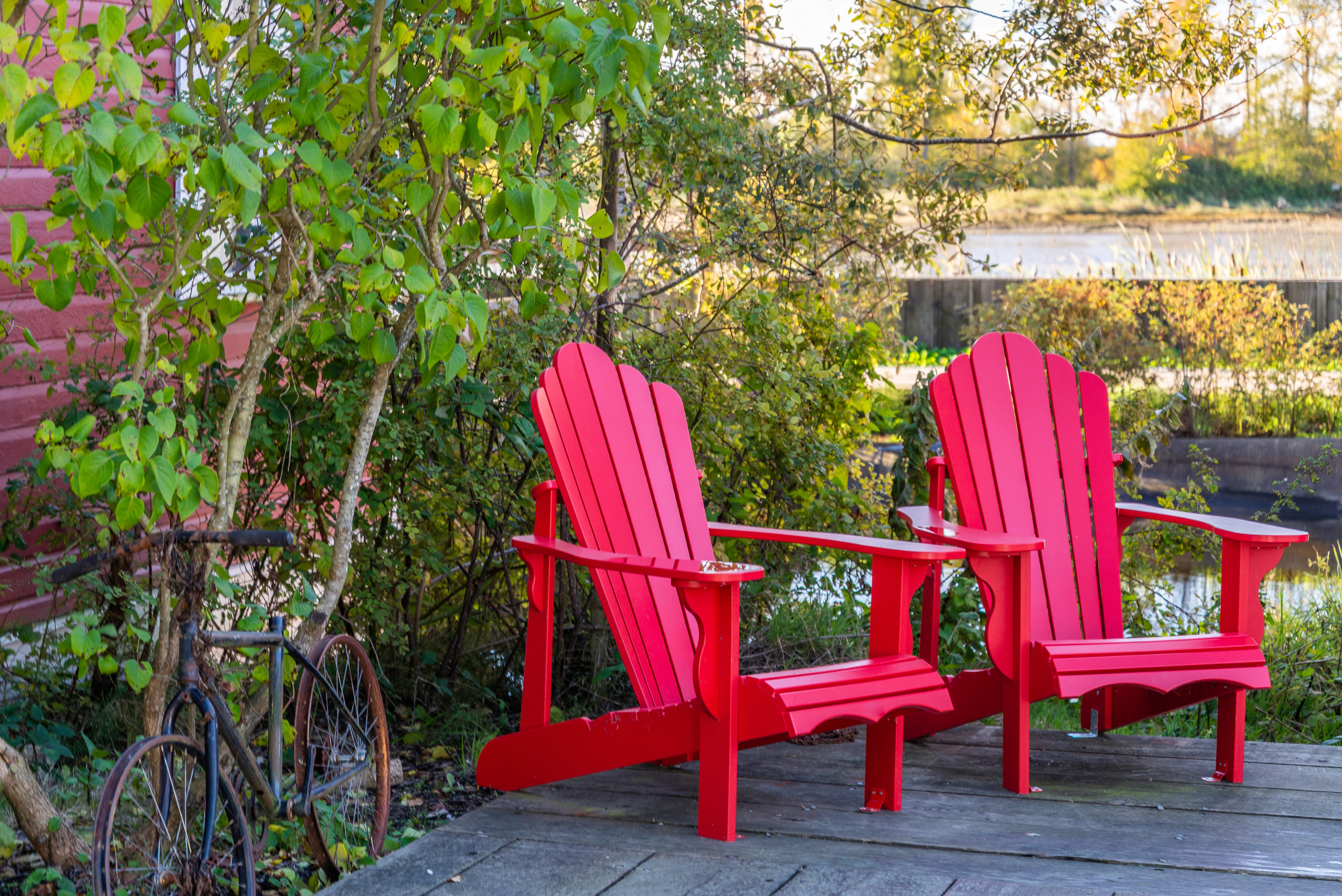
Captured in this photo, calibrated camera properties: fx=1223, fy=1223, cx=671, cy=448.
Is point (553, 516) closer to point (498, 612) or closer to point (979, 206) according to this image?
point (498, 612)

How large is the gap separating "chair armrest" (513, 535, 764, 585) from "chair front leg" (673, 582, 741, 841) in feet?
0.12

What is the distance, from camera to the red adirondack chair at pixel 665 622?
256 centimetres

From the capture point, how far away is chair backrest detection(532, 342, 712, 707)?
2.92 meters

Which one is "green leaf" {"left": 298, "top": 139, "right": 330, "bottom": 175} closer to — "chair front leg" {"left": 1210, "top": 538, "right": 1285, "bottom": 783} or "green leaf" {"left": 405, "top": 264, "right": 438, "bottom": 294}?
"green leaf" {"left": 405, "top": 264, "right": 438, "bottom": 294}

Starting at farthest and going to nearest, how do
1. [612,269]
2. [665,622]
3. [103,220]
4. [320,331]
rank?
[665,622], [320,331], [612,269], [103,220]

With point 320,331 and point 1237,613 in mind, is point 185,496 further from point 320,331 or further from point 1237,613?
point 1237,613

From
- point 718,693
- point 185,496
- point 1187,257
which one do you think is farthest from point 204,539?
point 1187,257

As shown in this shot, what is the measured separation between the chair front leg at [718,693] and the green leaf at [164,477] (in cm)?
103

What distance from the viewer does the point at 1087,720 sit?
3410mm

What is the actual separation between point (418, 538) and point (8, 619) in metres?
1.31

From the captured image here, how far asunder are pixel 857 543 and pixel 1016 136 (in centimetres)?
247

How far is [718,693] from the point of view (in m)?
2.58

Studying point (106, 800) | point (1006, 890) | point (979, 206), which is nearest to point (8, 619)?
point (106, 800)

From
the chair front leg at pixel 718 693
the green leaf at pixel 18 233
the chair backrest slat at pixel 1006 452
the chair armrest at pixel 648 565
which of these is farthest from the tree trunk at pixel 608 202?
the green leaf at pixel 18 233
